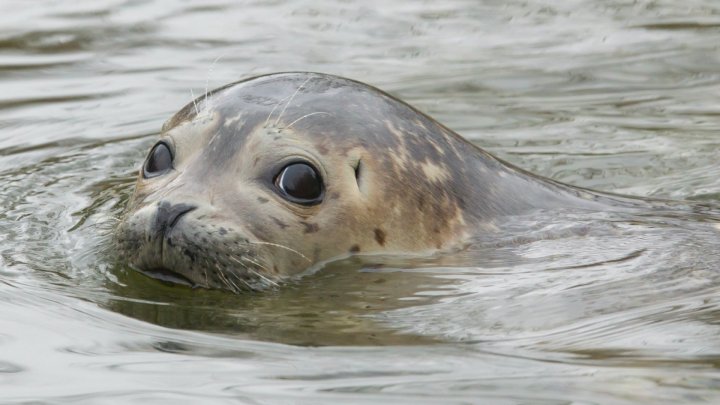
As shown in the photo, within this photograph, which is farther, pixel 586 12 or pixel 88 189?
pixel 586 12

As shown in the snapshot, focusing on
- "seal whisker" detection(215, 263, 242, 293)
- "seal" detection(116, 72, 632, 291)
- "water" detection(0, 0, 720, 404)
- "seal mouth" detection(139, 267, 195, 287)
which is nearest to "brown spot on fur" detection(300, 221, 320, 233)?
"seal" detection(116, 72, 632, 291)

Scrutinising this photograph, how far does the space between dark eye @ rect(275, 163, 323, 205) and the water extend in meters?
0.26

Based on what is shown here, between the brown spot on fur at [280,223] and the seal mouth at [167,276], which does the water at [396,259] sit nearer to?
the seal mouth at [167,276]

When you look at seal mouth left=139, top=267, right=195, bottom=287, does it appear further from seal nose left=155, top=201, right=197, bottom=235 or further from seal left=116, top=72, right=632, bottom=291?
seal nose left=155, top=201, right=197, bottom=235

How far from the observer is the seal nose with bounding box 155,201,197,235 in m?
4.76

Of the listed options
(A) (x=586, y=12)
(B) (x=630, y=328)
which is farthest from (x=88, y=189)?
(A) (x=586, y=12)

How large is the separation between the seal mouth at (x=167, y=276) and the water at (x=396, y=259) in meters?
0.03

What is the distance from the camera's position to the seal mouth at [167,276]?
4.92 meters

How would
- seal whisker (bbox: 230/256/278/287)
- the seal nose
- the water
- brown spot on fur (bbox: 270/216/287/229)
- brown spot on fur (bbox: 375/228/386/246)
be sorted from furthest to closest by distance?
brown spot on fur (bbox: 375/228/386/246) < brown spot on fur (bbox: 270/216/287/229) < seal whisker (bbox: 230/256/278/287) < the seal nose < the water

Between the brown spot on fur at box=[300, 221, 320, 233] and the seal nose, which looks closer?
the seal nose

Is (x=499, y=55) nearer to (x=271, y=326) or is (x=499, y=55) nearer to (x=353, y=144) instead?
(x=353, y=144)

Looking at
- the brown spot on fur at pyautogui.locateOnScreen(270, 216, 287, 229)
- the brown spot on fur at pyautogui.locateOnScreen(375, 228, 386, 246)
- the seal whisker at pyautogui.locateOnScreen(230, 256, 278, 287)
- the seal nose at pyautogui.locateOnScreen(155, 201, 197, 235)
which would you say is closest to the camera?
the seal nose at pyautogui.locateOnScreen(155, 201, 197, 235)

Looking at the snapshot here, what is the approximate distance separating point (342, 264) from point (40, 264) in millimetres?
1074

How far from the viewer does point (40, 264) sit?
17.2ft
